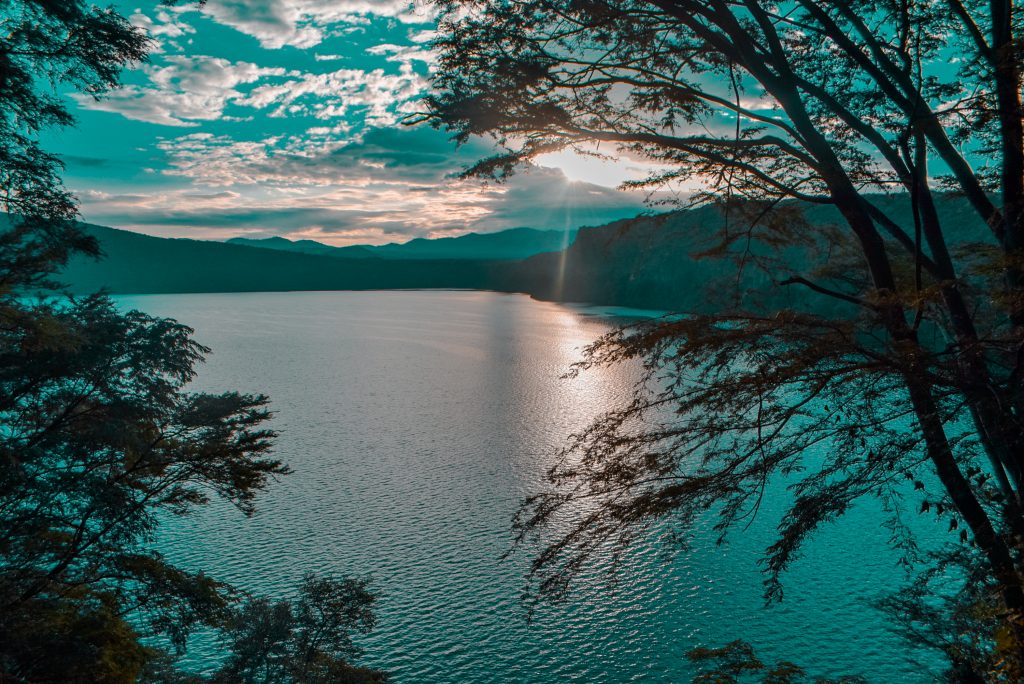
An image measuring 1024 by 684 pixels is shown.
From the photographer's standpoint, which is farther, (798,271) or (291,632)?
(291,632)

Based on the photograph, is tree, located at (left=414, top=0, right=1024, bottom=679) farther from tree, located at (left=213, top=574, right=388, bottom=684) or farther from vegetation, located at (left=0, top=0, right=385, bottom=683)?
tree, located at (left=213, top=574, right=388, bottom=684)

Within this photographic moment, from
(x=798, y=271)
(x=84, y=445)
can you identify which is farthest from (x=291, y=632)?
(x=798, y=271)

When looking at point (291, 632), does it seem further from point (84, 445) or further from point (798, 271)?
point (798, 271)

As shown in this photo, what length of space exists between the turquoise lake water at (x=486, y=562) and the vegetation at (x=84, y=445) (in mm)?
5360

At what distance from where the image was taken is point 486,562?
2412cm

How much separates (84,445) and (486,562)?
15395 millimetres

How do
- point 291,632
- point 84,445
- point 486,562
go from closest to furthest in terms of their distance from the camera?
point 84,445, point 291,632, point 486,562

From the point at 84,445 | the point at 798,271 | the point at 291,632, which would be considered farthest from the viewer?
the point at 291,632

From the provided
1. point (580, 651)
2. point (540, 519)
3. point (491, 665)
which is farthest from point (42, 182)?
point (580, 651)

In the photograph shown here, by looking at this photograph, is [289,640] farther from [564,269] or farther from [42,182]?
[564,269]

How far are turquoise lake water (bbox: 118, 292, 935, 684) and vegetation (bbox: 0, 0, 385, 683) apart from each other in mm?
5360

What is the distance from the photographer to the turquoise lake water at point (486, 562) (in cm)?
1855

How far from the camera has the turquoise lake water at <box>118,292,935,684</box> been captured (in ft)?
60.8

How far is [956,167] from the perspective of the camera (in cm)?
799
